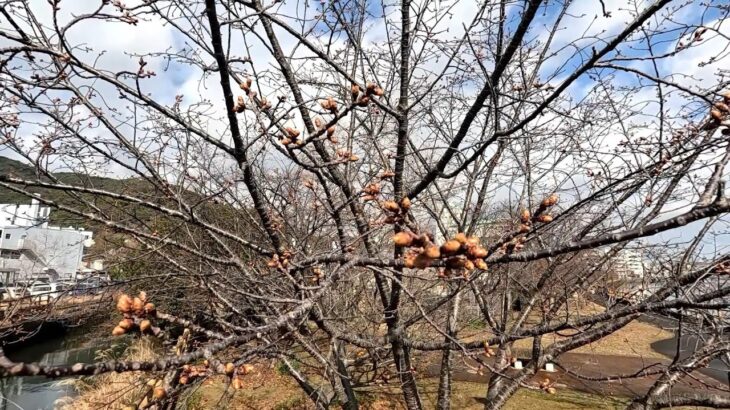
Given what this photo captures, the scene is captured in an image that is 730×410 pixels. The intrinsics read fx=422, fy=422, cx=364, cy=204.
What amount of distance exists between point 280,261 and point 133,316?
144 centimetres

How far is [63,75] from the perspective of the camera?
2459 mm

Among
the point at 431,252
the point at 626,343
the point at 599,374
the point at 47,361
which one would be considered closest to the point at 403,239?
the point at 431,252

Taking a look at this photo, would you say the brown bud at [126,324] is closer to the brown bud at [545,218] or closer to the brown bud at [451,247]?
the brown bud at [451,247]

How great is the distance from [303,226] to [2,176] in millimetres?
3435

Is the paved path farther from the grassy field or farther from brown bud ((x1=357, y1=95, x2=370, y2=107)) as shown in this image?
brown bud ((x1=357, y1=95, x2=370, y2=107))

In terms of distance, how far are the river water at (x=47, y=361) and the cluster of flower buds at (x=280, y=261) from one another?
774 centimetres

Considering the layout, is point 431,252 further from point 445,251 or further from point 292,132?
point 292,132

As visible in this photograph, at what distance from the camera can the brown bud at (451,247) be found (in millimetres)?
941

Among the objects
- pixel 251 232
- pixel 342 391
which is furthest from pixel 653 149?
pixel 251 232

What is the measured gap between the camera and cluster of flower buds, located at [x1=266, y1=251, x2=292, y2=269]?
2320 millimetres

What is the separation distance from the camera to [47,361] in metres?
13.6

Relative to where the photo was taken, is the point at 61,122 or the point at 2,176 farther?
the point at 61,122

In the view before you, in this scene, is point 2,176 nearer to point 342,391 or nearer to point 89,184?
point 89,184

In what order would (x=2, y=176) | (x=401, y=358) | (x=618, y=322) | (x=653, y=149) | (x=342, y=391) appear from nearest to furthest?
(x=2, y=176)
(x=618, y=322)
(x=653, y=149)
(x=401, y=358)
(x=342, y=391)
